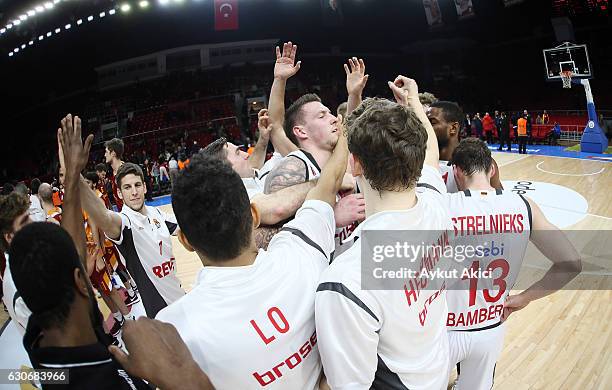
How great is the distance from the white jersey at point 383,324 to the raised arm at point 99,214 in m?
1.89

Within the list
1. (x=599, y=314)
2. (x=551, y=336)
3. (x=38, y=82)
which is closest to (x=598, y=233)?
(x=599, y=314)

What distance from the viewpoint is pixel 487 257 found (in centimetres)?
282

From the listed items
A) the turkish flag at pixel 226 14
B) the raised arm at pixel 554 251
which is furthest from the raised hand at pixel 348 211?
the turkish flag at pixel 226 14

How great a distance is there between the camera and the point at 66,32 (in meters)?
22.8

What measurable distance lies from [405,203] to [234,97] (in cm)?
2384

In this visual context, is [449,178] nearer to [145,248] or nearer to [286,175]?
[286,175]

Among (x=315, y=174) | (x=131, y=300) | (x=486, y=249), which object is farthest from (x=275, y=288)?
(x=131, y=300)

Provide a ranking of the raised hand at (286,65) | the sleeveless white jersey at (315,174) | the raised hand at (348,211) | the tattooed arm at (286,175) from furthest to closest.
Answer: the raised hand at (286,65) < the sleeveless white jersey at (315,174) < the tattooed arm at (286,175) < the raised hand at (348,211)

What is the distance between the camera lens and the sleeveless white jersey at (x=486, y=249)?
2.70 meters

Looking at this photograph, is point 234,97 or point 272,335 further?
point 234,97

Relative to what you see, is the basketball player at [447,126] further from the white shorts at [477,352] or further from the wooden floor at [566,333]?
the wooden floor at [566,333]

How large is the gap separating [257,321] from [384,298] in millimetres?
450

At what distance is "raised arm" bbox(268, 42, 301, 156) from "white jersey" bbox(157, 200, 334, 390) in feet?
5.67

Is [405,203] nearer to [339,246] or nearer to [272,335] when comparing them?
[272,335]
